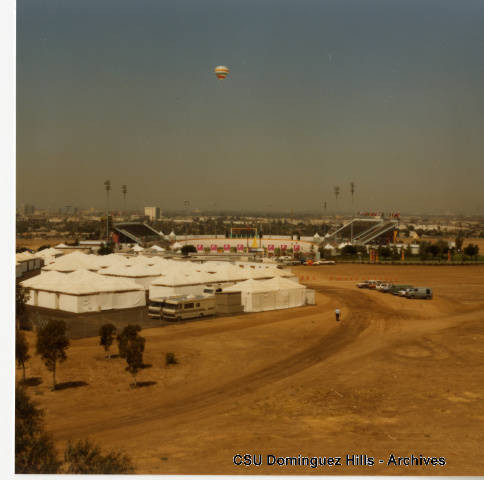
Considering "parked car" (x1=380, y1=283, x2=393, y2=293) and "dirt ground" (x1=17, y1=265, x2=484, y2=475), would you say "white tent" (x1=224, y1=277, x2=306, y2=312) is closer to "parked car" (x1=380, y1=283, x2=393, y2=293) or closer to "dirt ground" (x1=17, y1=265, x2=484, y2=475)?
"dirt ground" (x1=17, y1=265, x2=484, y2=475)

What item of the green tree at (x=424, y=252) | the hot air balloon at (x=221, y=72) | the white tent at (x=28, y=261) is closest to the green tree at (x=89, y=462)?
the hot air balloon at (x=221, y=72)

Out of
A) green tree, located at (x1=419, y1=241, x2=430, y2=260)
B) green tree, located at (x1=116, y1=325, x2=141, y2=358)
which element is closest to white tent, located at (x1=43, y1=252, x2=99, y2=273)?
green tree, located at (x1=116, y1=325, x2=141, y2=358)

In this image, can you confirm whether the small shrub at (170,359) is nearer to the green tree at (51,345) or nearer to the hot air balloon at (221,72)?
the green tree at (51,345)

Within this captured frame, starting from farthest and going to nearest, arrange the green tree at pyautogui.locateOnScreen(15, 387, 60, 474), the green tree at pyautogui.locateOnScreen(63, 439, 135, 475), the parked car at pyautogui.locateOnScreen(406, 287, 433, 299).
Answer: the parked car at pyautogui.locateOnScreen(406, 287, 433, 299)
the green tree at pyautogui.locateOnScreen(15, 387, 60, 474)
the green tree at pyautogui.locateOnScreen(63, 439, 135, 475)

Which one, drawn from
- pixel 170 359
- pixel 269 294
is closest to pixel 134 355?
pixel 170 359
